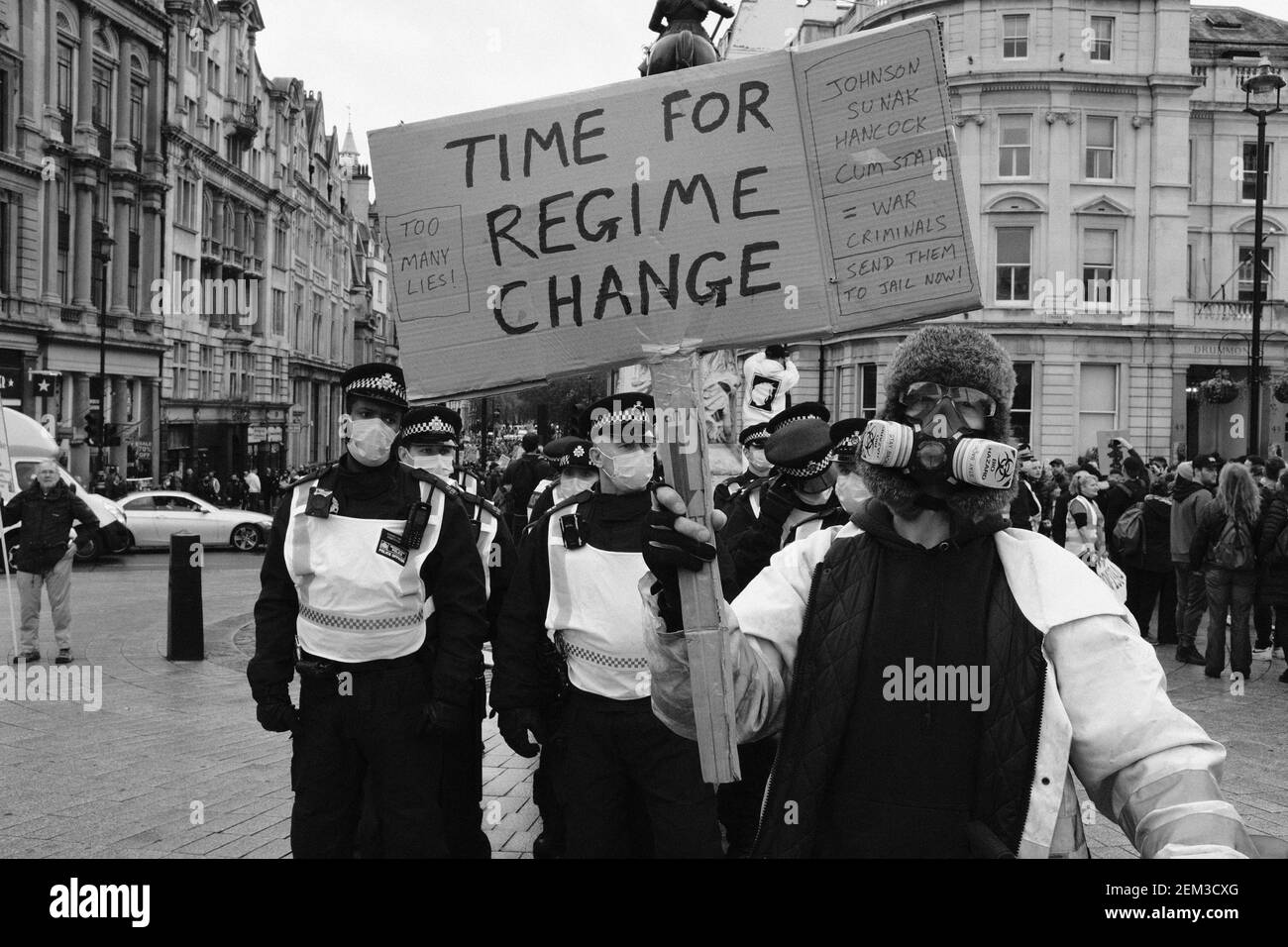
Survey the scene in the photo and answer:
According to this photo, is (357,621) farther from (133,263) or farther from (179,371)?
(179,371)

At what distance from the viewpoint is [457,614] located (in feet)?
14.8

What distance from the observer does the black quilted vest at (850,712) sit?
7.06ft

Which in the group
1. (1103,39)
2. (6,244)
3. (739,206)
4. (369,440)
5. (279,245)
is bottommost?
(369,440)

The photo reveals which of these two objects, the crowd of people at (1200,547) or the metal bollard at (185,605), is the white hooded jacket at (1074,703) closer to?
the crowd of people at (1200,547)

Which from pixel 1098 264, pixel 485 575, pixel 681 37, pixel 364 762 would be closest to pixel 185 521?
pixel 485 575

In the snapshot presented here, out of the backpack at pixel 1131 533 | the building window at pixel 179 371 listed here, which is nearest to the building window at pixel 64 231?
the building window at pixel 179 371

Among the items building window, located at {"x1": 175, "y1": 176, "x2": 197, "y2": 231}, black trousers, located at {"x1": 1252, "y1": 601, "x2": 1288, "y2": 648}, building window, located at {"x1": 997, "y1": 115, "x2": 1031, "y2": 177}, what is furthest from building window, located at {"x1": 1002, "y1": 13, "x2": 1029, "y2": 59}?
building window, located at {"x1": 175, "y1": 176, "x2": 197, "y2": 231}

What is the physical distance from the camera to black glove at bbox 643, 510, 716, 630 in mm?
2215

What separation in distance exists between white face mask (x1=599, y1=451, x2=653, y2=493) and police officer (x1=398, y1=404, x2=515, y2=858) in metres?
0.83

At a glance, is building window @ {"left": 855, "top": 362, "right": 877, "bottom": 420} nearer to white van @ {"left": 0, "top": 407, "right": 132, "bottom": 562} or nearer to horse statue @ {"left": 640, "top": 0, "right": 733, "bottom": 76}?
white van @ {"left": 0, "top": 407, "right": 132, "bottom": 562}

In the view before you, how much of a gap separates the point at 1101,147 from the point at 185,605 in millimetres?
33390

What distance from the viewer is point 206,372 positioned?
48.1 meters
